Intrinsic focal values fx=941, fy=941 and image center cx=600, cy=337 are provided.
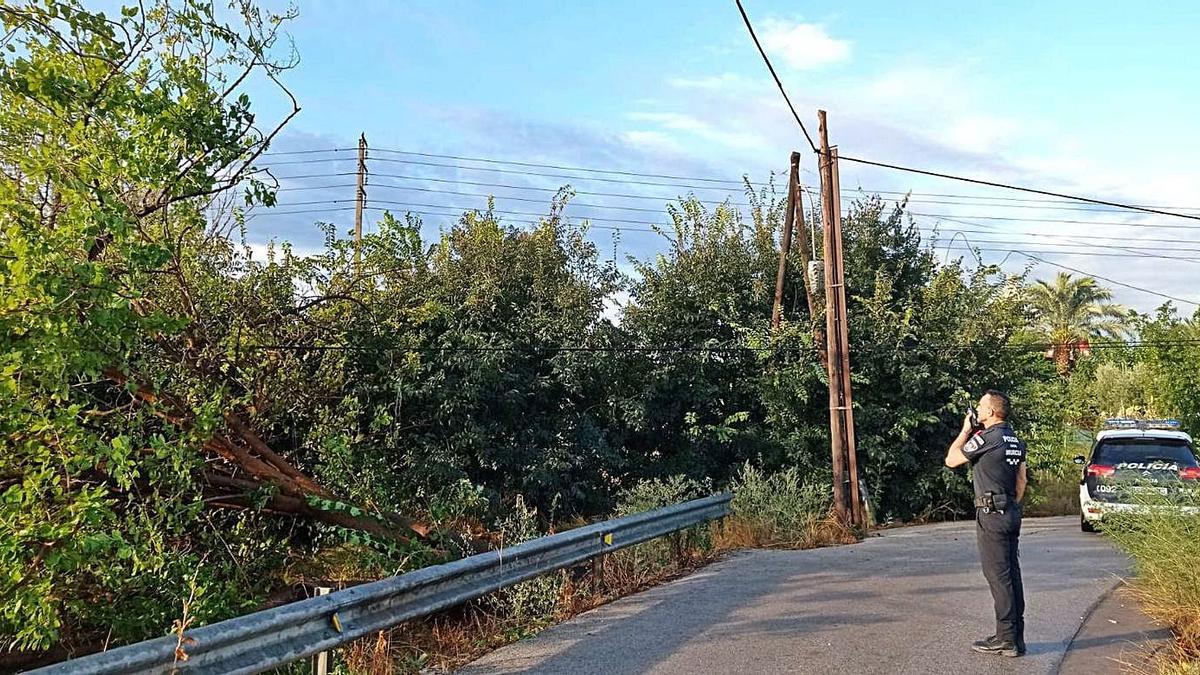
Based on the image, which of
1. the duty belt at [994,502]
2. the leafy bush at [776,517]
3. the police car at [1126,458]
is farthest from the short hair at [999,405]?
the police car at [1126,458]

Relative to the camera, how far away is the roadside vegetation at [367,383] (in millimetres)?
6359

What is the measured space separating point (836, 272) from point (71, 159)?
13279 mm

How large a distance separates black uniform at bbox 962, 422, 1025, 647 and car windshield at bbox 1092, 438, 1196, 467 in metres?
9.20

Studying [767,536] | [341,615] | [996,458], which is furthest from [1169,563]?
[341,615]

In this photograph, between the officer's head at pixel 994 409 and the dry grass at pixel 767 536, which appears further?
the dry grass at pixel 767 536

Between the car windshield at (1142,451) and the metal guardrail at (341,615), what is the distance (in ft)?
31.9

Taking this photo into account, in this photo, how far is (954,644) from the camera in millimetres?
7152

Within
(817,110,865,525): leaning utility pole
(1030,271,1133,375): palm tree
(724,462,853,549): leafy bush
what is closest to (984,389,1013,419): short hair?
(724,462,853,549): leafy bush

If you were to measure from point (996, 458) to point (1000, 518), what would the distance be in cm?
45

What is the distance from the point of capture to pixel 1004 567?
698cm

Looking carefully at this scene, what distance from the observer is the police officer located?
22.6 ft

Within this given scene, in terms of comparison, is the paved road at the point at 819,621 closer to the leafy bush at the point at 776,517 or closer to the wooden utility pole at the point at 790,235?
the leafy bush at the point at 776,517

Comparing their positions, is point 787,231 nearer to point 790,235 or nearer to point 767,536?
point 790,235

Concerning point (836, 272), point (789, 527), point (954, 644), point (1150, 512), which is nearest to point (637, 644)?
point (954, 644)
